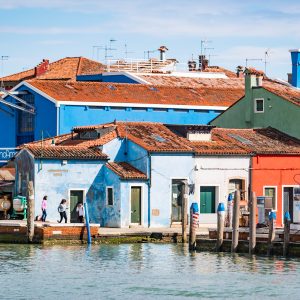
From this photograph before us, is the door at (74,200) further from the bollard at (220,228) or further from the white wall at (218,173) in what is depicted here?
the bollard at (220,228)

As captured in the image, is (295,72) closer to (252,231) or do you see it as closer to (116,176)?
(116,176)

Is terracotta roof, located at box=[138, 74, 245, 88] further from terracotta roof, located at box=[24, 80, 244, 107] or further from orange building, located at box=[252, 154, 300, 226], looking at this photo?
orange building, located at box=[252, 154, 300, 226]

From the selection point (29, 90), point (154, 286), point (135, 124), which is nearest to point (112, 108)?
point (29, 90)

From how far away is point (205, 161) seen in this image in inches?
2218

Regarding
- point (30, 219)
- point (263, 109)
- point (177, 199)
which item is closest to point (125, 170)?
point (177, 199)

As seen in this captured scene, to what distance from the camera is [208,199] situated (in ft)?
185

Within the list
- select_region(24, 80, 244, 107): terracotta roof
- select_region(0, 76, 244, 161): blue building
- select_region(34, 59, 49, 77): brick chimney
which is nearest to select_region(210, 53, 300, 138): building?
select_region(0, 76, 244, 161): blue building

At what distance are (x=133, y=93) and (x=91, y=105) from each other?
3217 mm

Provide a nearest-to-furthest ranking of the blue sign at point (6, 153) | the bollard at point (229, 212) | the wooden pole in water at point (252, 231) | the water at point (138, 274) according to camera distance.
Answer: the water at point (138, 274) → the wooden pole in water at point (252, 231) → the bollard at point (229, 212) → the blue sign at point (6, 153)

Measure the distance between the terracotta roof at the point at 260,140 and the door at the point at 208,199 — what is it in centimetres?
237

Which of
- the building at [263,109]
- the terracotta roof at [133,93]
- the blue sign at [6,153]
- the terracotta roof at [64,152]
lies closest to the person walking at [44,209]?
the terracotta roof at [64,152]

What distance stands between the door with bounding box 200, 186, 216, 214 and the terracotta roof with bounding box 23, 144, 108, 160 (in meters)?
4.24

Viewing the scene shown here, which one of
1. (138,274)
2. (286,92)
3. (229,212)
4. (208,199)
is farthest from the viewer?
(286,92)

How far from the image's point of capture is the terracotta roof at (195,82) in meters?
73.2
